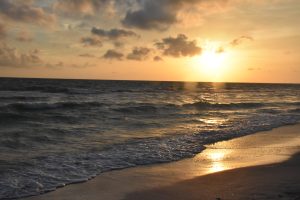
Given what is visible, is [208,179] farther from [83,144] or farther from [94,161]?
[83,144]

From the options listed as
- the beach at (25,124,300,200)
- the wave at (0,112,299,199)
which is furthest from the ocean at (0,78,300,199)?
the beach at (25,124,300,200)

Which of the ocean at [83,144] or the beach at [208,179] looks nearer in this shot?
the beach at [208,179]

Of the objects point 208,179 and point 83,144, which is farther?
point 83,144

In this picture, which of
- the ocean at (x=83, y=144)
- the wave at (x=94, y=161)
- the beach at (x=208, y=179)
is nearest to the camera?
the beach at (x=208, y=179)

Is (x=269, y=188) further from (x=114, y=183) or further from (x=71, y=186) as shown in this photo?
(x=71, y=186)

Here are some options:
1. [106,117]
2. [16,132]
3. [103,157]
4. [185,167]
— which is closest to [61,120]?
[106,117]

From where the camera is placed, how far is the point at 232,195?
7652 millimetres

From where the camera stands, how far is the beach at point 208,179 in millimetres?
7887

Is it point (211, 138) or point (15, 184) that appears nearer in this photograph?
point (15, 184)

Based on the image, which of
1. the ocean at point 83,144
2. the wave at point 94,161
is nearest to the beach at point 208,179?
the wave at point 94,161

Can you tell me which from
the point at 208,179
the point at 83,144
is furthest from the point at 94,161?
the point at 208,179

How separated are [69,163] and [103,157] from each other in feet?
4.22

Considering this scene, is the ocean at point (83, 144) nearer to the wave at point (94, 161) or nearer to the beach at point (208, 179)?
the wave at point (94, 161)

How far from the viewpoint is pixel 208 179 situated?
364 inches
